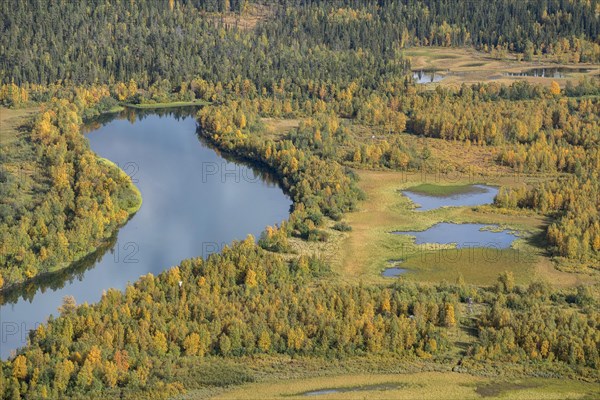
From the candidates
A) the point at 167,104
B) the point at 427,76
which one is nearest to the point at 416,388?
the point at 167,104

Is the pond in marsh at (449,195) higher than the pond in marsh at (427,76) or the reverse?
the reverse

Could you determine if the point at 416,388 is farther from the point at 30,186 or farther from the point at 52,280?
the point at 30,186

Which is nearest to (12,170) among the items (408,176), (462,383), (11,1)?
(408,176)

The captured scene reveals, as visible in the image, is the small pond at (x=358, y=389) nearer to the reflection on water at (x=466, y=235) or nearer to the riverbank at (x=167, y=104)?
the reflection on water at (x=466, y=235)

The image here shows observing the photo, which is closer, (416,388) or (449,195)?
(416,388)

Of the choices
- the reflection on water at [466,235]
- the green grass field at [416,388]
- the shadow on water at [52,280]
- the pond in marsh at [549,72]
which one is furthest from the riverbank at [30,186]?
the pond in marsh at [549,72]

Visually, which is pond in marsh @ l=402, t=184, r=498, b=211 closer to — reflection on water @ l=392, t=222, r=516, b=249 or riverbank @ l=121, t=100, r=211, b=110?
reflection on water @ l=392, t=222, r=516, b=249
